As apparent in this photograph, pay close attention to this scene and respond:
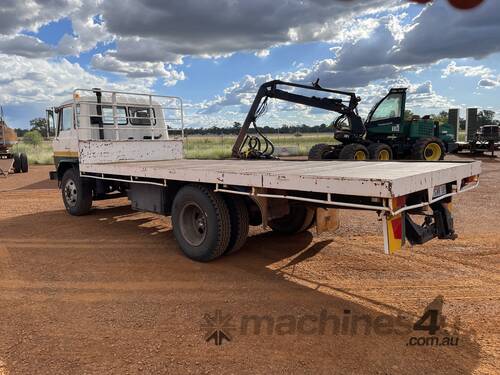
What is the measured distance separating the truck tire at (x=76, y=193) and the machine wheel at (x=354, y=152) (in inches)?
330

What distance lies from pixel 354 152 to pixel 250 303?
415 inches

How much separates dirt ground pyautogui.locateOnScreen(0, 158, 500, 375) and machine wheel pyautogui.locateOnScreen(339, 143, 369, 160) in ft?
22.4

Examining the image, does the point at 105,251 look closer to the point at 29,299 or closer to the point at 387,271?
the point at 29,299

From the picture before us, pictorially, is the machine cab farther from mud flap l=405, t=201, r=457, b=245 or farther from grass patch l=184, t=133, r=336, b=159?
mud flap l=405, t=201, r=457, b=245

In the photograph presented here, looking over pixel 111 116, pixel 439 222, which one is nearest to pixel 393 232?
pixel 439 222

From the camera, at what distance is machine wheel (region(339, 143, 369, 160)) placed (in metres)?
13.7

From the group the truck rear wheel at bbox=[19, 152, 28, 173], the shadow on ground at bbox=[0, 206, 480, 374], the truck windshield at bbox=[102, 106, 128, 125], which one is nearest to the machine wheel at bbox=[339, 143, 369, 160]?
the truck windshield at bbox=[102, 106, 128, 125]

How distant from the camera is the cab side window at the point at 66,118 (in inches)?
347

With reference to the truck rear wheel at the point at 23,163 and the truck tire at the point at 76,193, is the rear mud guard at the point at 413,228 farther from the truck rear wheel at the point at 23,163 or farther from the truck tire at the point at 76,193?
the truck rear wheel at the point at 23,163

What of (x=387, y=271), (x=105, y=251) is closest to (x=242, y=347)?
(x=387, y=271)

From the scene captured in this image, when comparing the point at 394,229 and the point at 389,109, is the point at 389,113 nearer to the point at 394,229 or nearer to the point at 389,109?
the point at 389,109

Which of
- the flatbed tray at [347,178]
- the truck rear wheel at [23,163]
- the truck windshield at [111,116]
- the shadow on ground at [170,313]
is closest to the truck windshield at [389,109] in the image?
A: the truck windshield at [111,116]

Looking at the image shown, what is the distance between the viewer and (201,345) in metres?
3.42

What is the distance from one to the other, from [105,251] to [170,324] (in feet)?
9.19
